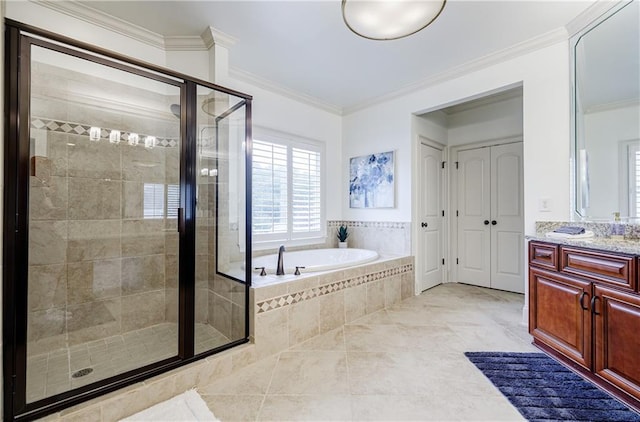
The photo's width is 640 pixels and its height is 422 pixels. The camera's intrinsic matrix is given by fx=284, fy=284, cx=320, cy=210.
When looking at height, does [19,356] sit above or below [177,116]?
below

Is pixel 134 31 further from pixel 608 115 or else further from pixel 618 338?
pixel 618 338

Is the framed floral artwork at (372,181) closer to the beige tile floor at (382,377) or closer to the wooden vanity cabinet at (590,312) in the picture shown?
the beige tile floor at (382,377)

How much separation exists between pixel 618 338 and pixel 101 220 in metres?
3.48

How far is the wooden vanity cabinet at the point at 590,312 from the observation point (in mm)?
1492

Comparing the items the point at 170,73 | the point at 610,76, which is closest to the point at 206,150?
the point at 170,73

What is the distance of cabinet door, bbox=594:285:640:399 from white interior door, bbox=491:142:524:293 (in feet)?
6.75

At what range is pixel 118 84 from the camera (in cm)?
213

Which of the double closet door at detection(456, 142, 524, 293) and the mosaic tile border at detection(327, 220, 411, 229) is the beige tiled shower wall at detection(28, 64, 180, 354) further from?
the double closet door at detection(456, 142, 524, 293)

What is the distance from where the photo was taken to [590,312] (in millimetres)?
1700

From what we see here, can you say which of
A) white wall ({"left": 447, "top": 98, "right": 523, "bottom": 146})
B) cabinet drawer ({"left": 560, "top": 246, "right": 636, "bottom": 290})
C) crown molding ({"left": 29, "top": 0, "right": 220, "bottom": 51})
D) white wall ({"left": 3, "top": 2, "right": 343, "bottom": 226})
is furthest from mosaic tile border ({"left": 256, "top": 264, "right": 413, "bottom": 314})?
crown molding ({"left": 29, "top": 0, "right": 220, "bottom": 51})

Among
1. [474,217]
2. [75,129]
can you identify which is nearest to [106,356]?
[75,129]

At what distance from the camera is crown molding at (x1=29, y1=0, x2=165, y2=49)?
1.99 meters

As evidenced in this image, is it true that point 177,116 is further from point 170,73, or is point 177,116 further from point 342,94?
point 342,94

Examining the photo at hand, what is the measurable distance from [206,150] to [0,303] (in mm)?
1404
